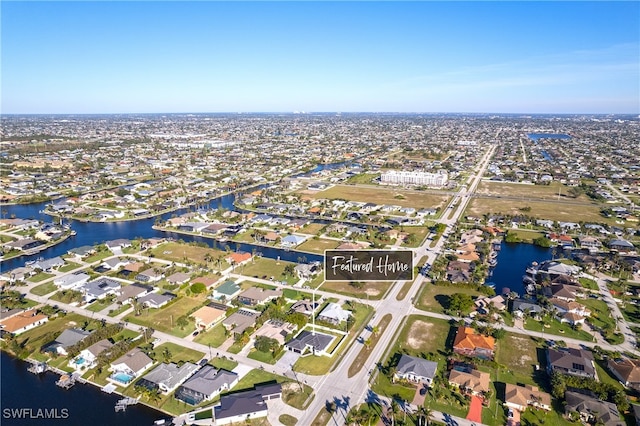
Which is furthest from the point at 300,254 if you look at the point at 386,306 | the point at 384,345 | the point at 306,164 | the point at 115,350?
the point at 306,164

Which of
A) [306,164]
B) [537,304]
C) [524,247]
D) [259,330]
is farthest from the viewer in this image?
[306,164]

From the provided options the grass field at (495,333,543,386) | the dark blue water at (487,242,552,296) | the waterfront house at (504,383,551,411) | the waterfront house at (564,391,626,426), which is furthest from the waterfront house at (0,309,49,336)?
the dark blue water at (487,242,552,296)

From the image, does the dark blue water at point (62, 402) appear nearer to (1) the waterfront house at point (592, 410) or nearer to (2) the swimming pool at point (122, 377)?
(2) the swimming pool at point (122, 377)

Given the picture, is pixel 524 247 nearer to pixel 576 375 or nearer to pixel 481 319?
pixel 481 319

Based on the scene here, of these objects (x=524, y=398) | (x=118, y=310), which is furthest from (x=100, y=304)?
(x=524, y=398)

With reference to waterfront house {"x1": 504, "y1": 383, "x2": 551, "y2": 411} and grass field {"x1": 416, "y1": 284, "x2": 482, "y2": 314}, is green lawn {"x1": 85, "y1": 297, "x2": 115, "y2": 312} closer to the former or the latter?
grass field {"x1": 416, "y1": 284, "x2": 482, "y2": 314}

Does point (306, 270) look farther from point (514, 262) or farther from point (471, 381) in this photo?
point (514, 262)
